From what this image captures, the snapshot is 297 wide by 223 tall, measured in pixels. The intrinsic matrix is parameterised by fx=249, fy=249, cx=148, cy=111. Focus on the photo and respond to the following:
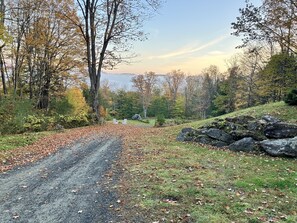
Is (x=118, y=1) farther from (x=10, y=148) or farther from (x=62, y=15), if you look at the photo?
(x=10, y=148)

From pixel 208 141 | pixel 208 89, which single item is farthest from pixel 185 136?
pixel 208 89

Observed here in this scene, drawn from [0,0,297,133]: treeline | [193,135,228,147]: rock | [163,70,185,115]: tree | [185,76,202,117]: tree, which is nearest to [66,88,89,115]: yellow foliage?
[0,0,297,133]: treeline

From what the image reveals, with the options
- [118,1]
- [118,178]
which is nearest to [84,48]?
[118,1]

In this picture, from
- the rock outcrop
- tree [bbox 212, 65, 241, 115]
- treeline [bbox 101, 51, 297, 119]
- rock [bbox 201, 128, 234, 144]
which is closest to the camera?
the rock outcrop

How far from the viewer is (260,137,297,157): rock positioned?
7812 millimetres

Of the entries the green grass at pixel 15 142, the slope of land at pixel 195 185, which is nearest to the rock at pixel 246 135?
the slope of land at pixel 195 185

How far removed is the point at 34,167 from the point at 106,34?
14.3m

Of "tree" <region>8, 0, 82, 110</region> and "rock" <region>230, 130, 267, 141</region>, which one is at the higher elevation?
"tree" <region>8, 0, 82, 110</region>

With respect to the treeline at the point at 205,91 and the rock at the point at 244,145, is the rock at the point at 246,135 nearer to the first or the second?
the rock at the point at 244,145

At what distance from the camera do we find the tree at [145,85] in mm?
53000

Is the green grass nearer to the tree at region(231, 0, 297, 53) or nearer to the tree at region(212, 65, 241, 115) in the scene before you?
the tree at region(231, 0, 297, 53)

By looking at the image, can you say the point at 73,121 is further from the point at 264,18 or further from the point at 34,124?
the point at 264,18

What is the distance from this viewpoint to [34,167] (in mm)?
6879

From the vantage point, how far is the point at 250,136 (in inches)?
364
